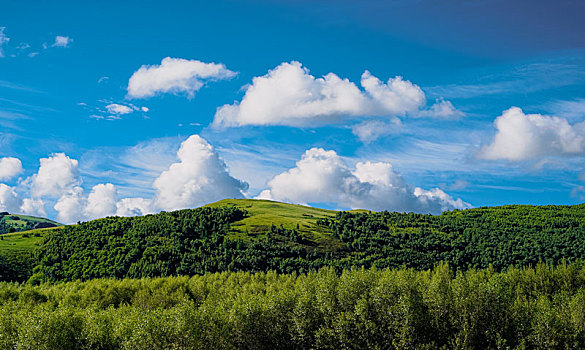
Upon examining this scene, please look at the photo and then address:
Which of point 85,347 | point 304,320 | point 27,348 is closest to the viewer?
point 27,348

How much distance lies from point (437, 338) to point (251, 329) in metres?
35.0

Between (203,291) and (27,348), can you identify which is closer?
(27,348)

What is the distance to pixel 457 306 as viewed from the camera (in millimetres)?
78812

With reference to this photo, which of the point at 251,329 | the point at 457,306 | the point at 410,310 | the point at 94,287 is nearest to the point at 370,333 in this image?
the point at 410,310

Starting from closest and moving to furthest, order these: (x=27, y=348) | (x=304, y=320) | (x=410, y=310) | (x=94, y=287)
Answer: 1. (x=27, y=348)
2. (x=410, y=310)
3. (x=304, y=320)
4. (x=94, y=287)

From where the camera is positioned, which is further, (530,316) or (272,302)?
(272,302)

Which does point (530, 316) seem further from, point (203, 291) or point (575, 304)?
point (203, 291)

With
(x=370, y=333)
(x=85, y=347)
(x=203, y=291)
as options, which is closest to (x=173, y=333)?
(x=85, y=347)

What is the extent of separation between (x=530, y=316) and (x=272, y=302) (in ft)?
165

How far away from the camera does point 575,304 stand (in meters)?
84.2

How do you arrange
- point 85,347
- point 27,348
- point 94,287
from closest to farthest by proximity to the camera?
point 27,348 < point 85,347 < point 94,287

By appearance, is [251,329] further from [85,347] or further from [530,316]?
[530,316]

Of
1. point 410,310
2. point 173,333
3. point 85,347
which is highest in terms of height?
point 410,310

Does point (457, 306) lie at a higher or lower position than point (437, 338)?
higher
